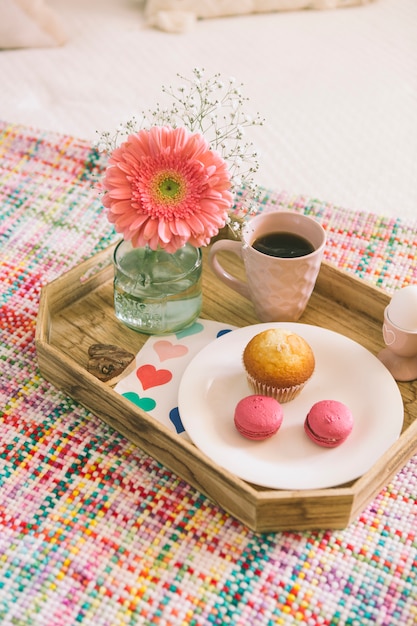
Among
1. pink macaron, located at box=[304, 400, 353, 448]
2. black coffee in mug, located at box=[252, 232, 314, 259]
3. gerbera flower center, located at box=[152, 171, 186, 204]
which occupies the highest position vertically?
gerbera flower center, located at box=[152, 171, 186, 204]

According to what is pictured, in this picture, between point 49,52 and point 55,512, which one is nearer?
point 55,512

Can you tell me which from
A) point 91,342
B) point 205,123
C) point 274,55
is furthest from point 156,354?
point 274,55

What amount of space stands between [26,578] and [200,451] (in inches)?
8.9

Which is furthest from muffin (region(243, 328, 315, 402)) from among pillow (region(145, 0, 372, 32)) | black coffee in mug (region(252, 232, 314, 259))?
pillow (region(145, 0, 372, 32))

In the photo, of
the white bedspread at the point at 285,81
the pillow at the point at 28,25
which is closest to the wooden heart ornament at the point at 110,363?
the white bedspread at the point at 285,81

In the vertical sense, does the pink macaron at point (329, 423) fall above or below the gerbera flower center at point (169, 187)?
below

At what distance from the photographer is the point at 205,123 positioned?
4.99 feet

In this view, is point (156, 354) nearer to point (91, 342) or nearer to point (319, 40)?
point (91, 342)

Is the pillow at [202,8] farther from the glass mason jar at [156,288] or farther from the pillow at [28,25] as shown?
the glass mason jar at [156,288]

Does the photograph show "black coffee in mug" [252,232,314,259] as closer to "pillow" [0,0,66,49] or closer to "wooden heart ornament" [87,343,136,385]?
"wooden heart ornament" [87,343,136,385]

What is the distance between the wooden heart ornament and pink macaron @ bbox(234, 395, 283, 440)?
0.57 feet

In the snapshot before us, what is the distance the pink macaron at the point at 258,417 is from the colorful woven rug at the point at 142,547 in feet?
0.31

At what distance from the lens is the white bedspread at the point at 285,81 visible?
56.7 inches

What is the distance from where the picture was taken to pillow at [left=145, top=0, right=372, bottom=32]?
6.07 feet
